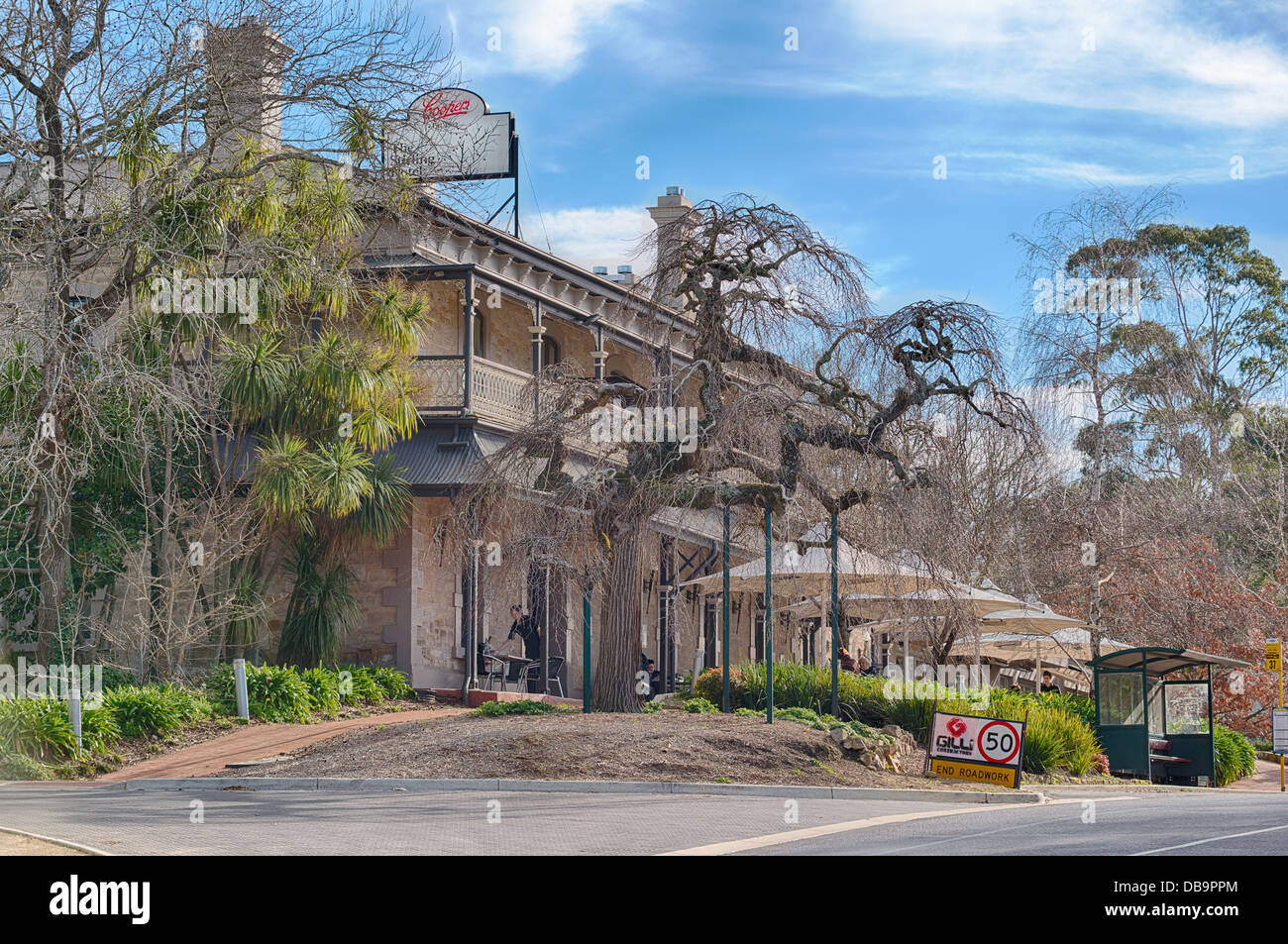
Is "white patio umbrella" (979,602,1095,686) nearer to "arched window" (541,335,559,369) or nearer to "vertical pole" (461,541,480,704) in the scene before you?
"vertical pole" (461,541,480,704)

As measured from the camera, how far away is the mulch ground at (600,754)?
47.3 feet

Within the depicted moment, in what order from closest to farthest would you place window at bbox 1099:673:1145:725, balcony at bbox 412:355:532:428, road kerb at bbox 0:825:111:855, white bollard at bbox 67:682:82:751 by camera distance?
road kerb at bbox 0:825:111:855 < white bollard at bbox 67:682:82:751 < window at bbox 1099:673:1145:725 < balcony at bbox 412:355:532:428

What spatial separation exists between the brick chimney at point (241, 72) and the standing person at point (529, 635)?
11177 millimetres

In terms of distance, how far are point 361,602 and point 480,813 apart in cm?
1188

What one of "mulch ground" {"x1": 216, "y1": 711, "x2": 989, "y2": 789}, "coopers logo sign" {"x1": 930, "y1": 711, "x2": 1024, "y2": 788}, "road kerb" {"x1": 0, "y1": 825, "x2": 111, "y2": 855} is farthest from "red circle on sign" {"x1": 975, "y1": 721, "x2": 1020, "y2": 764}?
"road kerb" {"x1": 0, "y1": 825, "x2": 111, "y2": 855}

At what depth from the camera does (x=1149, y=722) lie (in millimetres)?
22125

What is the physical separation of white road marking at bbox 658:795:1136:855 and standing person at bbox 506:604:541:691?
11.9 meters

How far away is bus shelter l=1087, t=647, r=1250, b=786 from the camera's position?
2083 cm

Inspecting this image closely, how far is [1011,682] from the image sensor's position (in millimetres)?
37312

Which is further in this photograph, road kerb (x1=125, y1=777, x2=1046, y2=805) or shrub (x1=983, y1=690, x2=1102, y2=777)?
shrub (x1=983, y1=690, x2=1102, y2=777)

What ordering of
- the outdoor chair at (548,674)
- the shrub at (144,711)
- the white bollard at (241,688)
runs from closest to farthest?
the shrub at (144,711) → the white bollard at (241,688) → the outdoor chair at (548,674)

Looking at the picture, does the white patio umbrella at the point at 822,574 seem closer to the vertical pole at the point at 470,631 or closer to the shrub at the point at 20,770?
the vertical pole at the point at 470,631

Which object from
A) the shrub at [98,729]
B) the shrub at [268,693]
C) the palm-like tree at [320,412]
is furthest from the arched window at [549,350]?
the shrub at [98,729]
